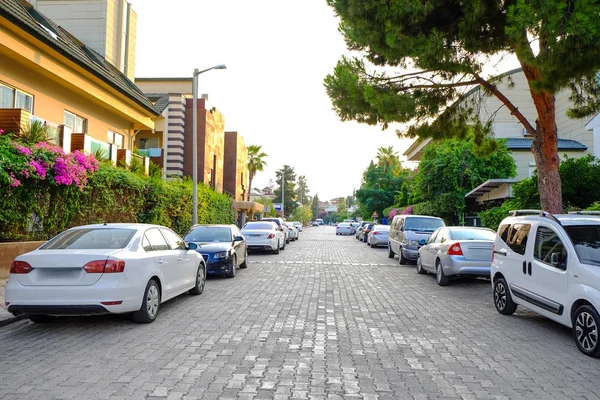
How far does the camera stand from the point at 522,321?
7758 mm

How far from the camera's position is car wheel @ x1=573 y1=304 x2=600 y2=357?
5609mm

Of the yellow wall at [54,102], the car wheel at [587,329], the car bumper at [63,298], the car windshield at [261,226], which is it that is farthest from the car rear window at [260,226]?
the car wheel at [587,329]

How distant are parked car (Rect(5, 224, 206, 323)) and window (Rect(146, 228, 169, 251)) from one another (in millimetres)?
280

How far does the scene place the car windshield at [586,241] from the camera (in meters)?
6.31

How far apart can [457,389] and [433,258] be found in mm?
8433

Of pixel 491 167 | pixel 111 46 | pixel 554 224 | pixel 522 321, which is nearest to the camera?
pixel 554 224

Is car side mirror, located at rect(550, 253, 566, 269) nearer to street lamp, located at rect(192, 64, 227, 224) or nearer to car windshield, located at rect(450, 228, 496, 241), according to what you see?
car windshield, located at rect(450, 228, 496, 241)

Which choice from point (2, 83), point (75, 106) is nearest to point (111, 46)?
point (75, 106)

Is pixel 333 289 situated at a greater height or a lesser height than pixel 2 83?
lesser

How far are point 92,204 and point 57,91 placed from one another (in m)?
5.32

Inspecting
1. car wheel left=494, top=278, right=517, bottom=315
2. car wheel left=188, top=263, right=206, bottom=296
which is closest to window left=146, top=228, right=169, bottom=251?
car wheel left=188, top=263, right=206, bottom=296

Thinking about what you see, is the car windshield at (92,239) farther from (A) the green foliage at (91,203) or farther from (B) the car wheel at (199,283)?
(A) the green foliage at (91,203)

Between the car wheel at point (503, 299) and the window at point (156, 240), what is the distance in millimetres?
5799

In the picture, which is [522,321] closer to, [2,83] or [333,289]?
[333,289]
